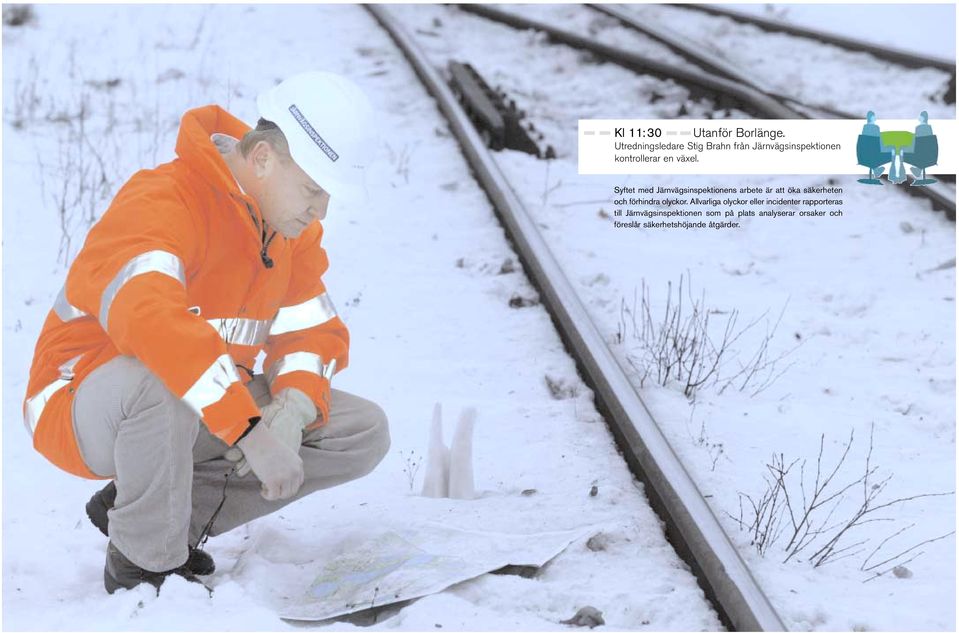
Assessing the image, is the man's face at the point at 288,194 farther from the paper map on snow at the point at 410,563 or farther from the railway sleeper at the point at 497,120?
the railway sleeper at the point at 497,120

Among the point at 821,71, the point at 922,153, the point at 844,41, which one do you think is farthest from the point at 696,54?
the point at 922,153

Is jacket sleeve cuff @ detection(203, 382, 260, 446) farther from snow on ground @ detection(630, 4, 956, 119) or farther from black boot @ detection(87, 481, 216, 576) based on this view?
snow on ground @ detection(630, 4, 956, 119)

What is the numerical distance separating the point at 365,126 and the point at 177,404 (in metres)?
0.92

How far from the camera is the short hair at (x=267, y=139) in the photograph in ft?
11.0

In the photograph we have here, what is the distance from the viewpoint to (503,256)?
6.19 meters

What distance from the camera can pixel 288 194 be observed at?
336 cm

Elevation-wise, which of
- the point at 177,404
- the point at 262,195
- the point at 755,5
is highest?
the point at 262,195

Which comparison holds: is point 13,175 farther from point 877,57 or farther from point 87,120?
point 877,57

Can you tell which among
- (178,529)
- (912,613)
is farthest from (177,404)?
(912,613)

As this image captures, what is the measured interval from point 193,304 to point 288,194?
1.34ft

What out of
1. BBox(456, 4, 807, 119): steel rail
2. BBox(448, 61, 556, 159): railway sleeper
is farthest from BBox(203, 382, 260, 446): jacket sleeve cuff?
BBox(456, 4, 807, 119): steel rail

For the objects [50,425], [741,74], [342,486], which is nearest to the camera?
[50,425]

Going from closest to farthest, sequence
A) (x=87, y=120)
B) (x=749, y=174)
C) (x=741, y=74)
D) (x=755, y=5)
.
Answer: (x=749, y=174), (x=87, y=120), (x=741, y=74), (x=755, y=5)

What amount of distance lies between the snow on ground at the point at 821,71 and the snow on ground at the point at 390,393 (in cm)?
291
